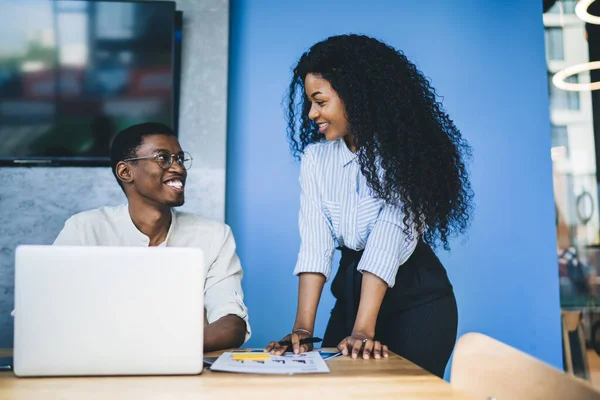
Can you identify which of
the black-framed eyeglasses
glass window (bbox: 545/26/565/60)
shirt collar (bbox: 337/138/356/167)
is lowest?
shirt collar (bbox: 337/138/356/167)

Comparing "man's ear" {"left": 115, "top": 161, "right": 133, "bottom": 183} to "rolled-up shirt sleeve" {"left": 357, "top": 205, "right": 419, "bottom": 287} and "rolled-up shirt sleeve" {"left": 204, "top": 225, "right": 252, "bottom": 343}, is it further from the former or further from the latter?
"rolled-up shirt sleeve" {"left": 357, "top": 205, "right": 419, "bottom": 287}

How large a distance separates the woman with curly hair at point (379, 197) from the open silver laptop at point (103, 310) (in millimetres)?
550

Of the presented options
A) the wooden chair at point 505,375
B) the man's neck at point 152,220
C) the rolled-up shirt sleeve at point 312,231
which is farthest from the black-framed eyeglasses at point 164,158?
the wooden chair at point 505,375

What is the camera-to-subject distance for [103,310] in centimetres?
104

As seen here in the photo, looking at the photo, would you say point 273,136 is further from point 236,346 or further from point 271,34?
point 236,346

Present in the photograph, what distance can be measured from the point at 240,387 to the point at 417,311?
763mm

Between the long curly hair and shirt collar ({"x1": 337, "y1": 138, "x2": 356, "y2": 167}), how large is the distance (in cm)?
5

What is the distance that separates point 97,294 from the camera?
40.9 inches

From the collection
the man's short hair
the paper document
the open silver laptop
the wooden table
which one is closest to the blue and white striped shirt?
the paper document

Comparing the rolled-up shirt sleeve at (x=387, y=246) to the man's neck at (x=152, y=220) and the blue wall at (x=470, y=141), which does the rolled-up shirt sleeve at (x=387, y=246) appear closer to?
the man's neck at (x=152, y=220)

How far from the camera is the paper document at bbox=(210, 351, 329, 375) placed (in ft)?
3.66

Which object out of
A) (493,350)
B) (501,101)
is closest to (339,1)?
(501,101)

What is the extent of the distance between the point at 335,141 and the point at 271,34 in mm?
1599

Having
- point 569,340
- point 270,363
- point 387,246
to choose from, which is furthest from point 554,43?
point 270,363
